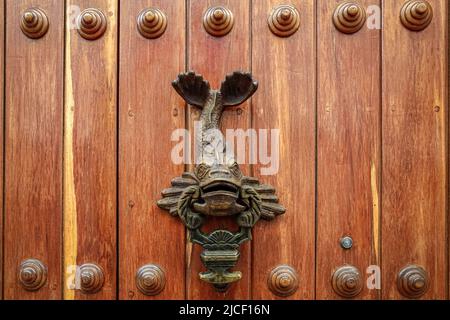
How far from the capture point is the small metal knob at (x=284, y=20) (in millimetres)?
760

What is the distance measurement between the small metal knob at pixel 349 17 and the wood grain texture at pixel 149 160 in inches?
12.6

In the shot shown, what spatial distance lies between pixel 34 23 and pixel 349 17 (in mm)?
641

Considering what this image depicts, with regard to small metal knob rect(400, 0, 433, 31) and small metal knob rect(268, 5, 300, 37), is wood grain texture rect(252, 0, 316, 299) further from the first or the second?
small metal knob rect(400, 0, 433, 31)

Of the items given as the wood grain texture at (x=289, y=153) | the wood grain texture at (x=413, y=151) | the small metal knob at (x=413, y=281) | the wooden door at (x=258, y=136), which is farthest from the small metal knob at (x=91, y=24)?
the small metal knob at (x=413, y=281)

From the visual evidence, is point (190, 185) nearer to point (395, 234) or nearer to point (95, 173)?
point (95, 173)

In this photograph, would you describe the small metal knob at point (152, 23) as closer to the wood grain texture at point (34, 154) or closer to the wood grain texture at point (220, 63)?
the wood grain texture at point (220, 63)

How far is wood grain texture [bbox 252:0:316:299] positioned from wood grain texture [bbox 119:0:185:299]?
0.16 meters

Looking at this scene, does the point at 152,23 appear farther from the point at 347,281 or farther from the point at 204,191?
the point at 347,281

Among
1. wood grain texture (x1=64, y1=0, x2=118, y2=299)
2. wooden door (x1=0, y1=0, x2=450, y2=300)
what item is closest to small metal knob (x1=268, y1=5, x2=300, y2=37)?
wooden door (x1=0, y1=0, x2=450, y2=300)

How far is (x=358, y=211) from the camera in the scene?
0.77m

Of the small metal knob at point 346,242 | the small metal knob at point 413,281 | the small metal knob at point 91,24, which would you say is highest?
the small metal knob at point 91,24

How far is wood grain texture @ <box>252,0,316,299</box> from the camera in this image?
774 millimetres
